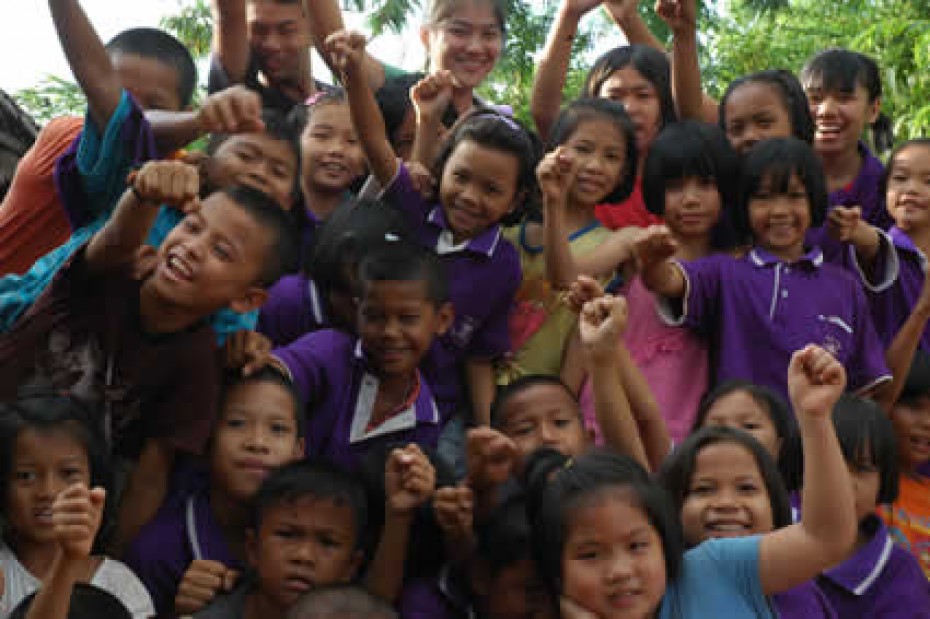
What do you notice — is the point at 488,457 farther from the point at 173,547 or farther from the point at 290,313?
the point at 290,313

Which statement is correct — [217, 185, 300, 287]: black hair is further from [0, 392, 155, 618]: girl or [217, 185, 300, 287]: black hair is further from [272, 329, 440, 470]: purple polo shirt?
[0, 392, 155, 618]: girl

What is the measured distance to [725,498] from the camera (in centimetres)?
272

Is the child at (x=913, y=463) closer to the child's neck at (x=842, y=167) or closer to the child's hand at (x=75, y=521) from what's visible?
the child's neck at (x=842, y=167)

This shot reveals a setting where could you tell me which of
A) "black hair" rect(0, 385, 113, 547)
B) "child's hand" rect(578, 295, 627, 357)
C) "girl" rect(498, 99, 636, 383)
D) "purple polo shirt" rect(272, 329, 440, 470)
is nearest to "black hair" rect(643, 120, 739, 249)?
"girl" rect(498, 99, 636, 383)

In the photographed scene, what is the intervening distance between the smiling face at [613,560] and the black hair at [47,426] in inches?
42.0

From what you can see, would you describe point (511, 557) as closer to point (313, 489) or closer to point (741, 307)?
point (313, 489)

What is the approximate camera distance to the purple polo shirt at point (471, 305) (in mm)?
3547

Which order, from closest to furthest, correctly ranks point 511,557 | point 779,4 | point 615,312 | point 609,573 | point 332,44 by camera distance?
point 609,573 < point 511,557 < point 615,312 < point 332,44 < point 779,4

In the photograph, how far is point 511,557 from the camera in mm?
2688

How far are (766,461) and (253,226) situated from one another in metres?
1.35

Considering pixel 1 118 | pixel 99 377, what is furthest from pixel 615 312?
pixel 1 118

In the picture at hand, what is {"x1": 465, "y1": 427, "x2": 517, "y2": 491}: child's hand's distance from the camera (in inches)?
104

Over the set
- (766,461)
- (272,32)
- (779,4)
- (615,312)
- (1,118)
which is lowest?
(766,461)

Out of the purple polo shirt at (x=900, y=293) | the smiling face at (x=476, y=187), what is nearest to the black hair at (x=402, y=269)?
the smiling face at (x=476, y=187)
